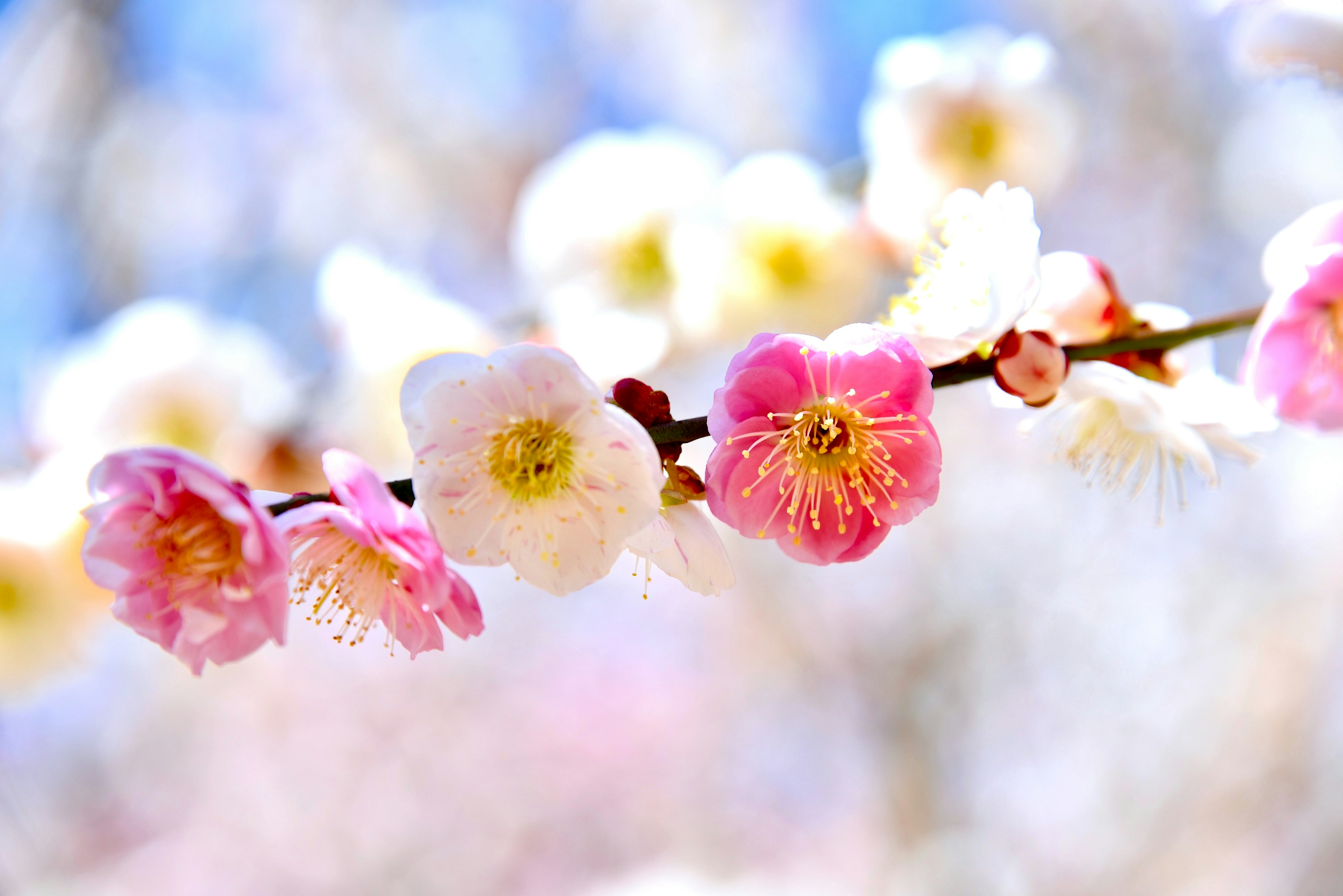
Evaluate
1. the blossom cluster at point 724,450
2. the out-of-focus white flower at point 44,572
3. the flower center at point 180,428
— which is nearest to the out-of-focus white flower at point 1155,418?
the blossom cluster at point 724,450

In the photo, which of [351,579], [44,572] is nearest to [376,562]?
[351,579]

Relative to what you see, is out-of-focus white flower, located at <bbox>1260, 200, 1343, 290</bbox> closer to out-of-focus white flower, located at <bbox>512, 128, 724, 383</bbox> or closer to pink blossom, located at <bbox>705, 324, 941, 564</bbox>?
pink blossom, located at <bbox>705, 324, 941, 564</bbox>

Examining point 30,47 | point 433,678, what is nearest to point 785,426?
point 30,47

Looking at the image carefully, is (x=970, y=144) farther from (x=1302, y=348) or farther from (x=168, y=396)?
(x=168, y=396)

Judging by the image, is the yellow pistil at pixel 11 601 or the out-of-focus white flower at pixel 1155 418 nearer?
the out-of-focus white flower at pixel 1155 418

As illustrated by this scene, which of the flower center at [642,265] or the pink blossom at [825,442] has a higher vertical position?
the flower center at [642,265]

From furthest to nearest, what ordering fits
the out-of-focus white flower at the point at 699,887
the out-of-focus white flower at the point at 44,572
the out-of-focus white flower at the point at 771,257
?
the out-of-focus white flower at the point at 699,887 < the out-of-focus white flower at the point at 771,257 < the out-of-focus white flower at the point at 44,572

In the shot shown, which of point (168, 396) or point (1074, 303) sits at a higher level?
point (168, 396)

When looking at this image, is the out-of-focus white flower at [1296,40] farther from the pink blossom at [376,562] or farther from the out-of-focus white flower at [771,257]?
the pink blossom at [376,562]
